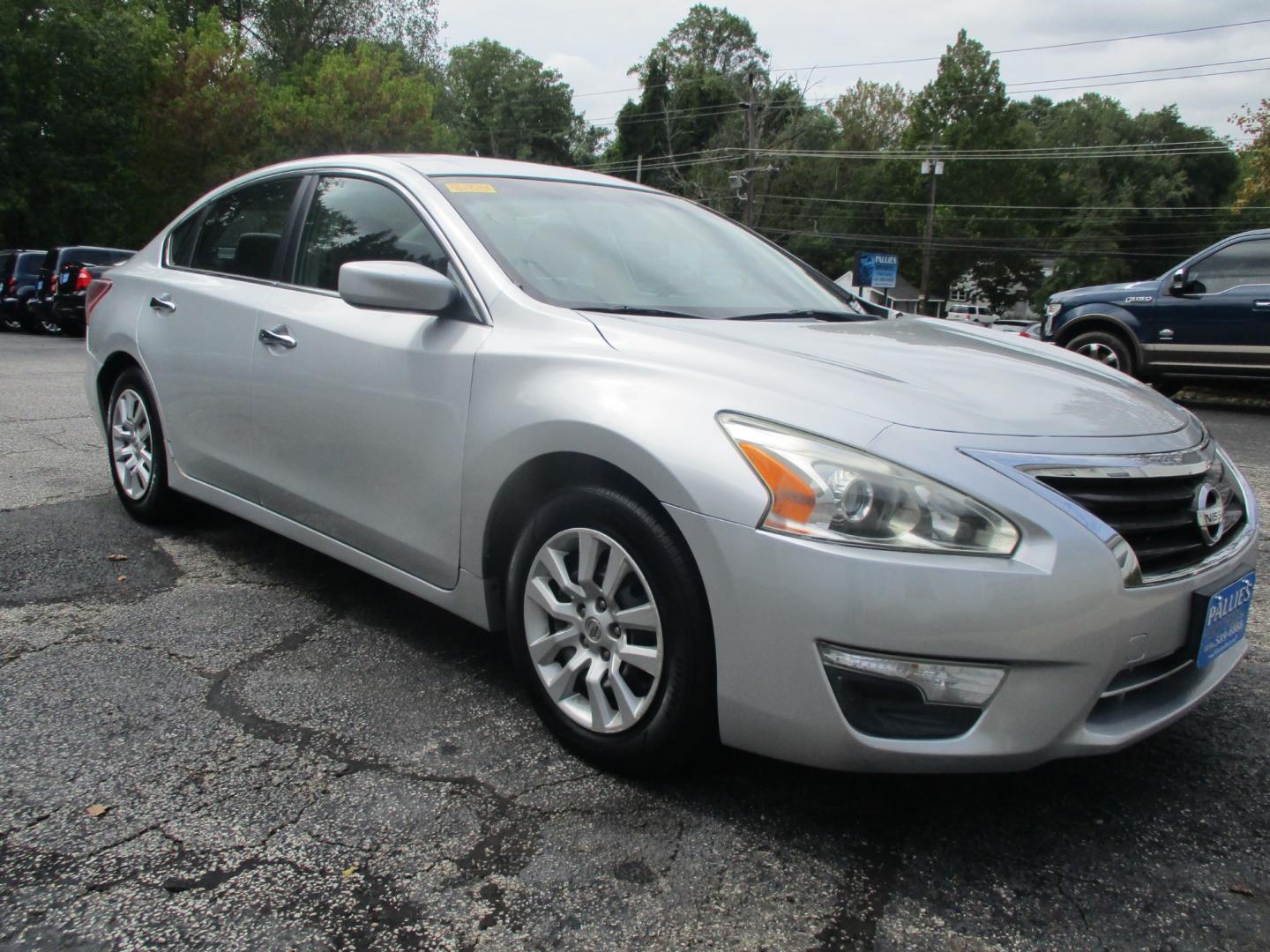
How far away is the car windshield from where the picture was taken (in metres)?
3.12

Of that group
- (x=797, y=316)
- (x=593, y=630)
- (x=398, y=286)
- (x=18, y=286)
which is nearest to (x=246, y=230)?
(x=398, y=286)

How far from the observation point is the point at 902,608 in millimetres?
2094

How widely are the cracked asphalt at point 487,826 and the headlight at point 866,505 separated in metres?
0.71

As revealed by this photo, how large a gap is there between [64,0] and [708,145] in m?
39.6

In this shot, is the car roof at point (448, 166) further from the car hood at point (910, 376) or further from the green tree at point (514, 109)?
the green tree at point (514, 109)

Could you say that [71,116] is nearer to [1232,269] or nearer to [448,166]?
[1232,269]

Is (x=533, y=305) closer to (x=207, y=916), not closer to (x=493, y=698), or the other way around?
(x=493, y=698)

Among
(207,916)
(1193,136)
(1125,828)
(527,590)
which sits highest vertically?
(1193,136)

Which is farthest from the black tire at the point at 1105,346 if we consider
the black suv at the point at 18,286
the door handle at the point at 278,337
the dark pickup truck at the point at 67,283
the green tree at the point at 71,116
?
the green tree at the point at 71,116

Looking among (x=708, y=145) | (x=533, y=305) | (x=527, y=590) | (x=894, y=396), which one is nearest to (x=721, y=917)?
(x=527, y=590)

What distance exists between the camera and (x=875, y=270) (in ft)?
132

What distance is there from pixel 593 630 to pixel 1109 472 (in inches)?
47.2

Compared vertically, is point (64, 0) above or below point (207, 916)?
above

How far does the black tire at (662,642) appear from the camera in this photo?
233 cm
